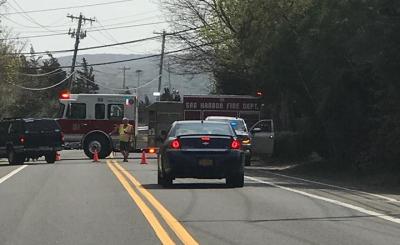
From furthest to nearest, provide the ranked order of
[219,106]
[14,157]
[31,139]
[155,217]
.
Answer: [219,106] → [14,157] → [31,139] → [155,217]

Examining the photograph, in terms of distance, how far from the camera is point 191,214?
495 inches

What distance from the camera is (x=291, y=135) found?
106 feet

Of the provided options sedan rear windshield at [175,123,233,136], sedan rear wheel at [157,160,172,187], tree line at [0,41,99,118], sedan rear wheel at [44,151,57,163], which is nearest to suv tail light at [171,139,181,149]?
sedan rear windshield at [175,123,233,136]

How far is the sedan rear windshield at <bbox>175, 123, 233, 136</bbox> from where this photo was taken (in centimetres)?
1772

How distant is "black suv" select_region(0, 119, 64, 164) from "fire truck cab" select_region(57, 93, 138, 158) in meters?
2.00

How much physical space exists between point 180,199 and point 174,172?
8.20 feet

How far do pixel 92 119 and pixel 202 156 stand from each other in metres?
17.6

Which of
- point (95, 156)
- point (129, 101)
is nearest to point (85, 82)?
point (129, 101)

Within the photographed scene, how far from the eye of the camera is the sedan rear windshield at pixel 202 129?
17719 mm

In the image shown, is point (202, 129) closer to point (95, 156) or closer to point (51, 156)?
point (95, 156)

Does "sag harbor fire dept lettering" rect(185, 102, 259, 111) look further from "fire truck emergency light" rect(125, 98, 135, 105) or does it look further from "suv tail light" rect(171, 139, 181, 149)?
"suv tail light" rect(171, 139, 181, 149)

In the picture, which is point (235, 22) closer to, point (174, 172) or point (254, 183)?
point (254, 183)

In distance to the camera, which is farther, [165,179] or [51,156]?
[51,156]

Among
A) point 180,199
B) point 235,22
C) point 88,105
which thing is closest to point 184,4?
point 235,22
